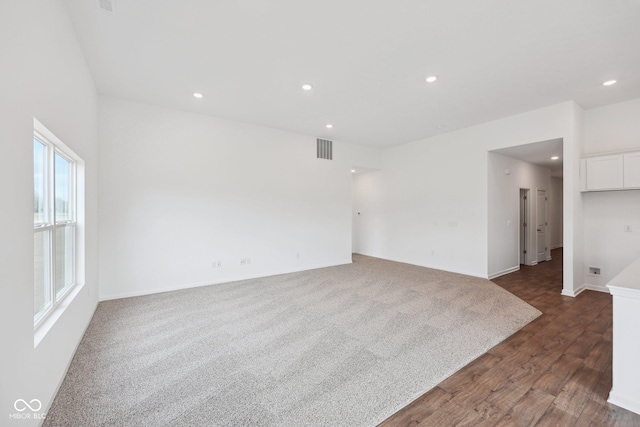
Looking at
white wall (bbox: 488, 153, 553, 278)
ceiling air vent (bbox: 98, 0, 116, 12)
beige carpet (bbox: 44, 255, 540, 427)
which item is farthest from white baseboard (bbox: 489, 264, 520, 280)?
ceiling air vent (bbox: 98, 0, 116, 12)

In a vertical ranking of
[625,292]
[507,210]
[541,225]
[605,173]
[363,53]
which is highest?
[363,53]

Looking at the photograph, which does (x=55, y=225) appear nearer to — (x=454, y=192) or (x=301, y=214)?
(x=301, y=214)

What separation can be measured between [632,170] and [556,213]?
18.4 ft

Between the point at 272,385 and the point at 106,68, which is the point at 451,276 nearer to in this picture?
the point at 272,385

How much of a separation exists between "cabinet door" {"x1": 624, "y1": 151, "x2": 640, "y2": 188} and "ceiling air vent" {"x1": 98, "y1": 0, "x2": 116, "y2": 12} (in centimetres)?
684

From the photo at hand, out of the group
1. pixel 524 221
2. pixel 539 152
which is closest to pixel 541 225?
pixel 524 221

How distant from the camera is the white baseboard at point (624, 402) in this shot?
6.12ft

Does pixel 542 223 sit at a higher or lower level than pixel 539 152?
lower

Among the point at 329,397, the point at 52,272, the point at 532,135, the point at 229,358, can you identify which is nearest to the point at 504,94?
the point at 532,135

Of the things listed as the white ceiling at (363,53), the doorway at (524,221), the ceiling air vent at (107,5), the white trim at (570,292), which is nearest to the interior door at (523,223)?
the doorway at (524,221)

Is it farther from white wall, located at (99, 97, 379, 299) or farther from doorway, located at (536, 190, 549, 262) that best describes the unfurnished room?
doorway, located at (536, 190, 549, 262)

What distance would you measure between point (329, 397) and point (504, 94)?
4668mm

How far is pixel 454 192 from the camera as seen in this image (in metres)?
5.95

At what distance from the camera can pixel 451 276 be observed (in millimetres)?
5582
